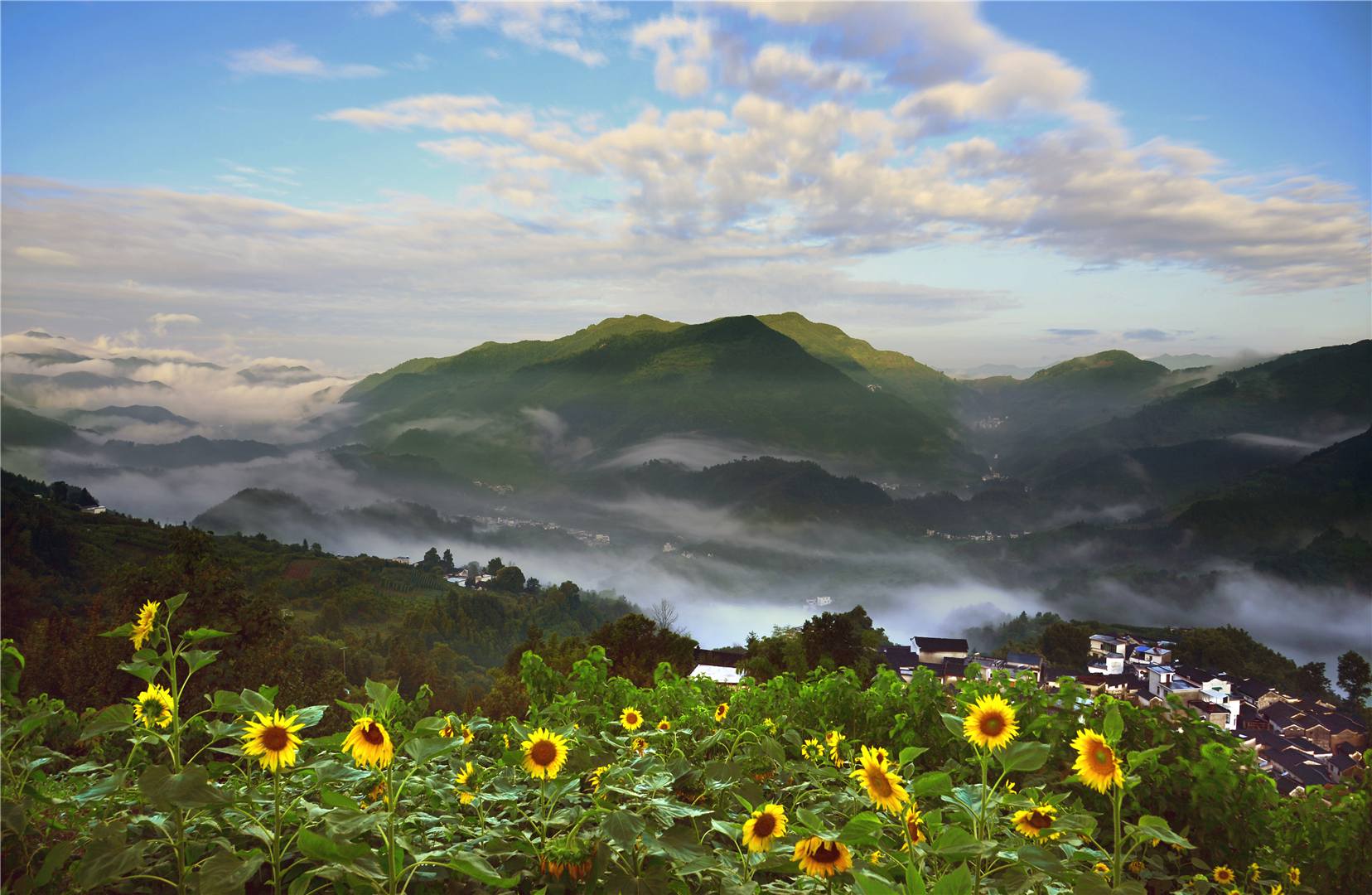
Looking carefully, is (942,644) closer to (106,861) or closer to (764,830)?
(764,830)

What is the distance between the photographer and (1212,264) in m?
5.64

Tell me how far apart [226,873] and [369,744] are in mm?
125

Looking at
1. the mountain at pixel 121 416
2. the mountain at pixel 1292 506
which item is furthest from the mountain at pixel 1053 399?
the mountain at pixel 121 416

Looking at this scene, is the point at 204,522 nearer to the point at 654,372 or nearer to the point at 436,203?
the point at 436,203

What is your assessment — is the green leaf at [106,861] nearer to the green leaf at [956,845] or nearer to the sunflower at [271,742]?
the sunflower at [271,742]

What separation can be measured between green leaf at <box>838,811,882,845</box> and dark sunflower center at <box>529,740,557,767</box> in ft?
0.97

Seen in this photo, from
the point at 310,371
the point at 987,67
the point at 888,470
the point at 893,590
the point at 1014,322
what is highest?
the point at 987,67

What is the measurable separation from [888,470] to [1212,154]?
541 centimetres

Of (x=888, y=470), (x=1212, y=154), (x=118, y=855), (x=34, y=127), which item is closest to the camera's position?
(x=118, y=855)

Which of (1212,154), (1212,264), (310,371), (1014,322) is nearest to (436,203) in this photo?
(310,371)

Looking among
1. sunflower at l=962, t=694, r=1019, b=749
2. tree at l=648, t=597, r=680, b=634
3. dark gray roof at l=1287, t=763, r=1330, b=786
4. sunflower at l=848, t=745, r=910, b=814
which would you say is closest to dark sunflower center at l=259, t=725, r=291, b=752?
sunflower at l=848, t=745, r=910, b=814

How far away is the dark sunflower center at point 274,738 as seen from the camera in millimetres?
612

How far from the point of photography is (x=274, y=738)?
A: 62cm

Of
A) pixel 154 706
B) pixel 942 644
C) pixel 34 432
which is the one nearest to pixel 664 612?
pixel 942 644
